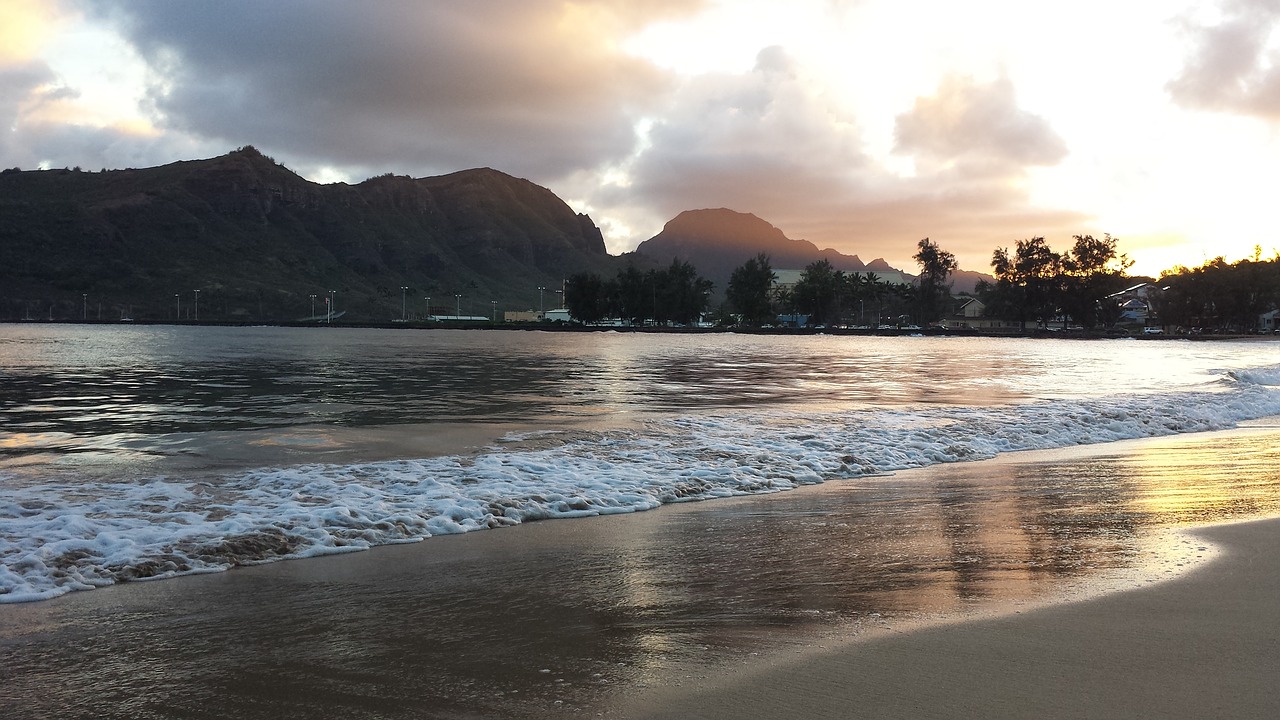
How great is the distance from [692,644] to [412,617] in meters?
1.71

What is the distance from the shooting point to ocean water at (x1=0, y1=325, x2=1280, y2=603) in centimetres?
732

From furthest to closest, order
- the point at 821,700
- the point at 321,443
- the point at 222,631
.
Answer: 1. the point at 321,443
2. the point at 222,631
3. the point at 821,700

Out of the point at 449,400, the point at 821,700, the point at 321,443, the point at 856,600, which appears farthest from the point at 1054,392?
the point at 821,700

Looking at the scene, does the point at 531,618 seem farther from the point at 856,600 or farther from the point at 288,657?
the point at 856,600

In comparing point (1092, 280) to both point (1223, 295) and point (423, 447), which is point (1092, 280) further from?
point (423, 447)

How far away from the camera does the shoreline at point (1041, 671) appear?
3.78 metres

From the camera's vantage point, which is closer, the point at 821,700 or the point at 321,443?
the point at 821,700

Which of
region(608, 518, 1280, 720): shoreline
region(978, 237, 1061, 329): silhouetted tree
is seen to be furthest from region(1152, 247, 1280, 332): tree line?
region(608, 518, 1280, 720): shoreline

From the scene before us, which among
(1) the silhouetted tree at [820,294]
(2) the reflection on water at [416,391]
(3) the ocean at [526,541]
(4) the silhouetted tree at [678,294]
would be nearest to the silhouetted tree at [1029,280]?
(1) the silhouetted tree at [820,294]

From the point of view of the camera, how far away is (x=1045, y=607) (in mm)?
5262

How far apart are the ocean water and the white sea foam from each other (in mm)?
33

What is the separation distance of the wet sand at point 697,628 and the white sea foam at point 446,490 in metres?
0.57

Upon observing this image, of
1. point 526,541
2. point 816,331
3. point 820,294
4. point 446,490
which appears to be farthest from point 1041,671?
point 820,294

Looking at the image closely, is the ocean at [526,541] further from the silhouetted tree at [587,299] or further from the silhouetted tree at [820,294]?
the silhouetted tree at [587,299]
